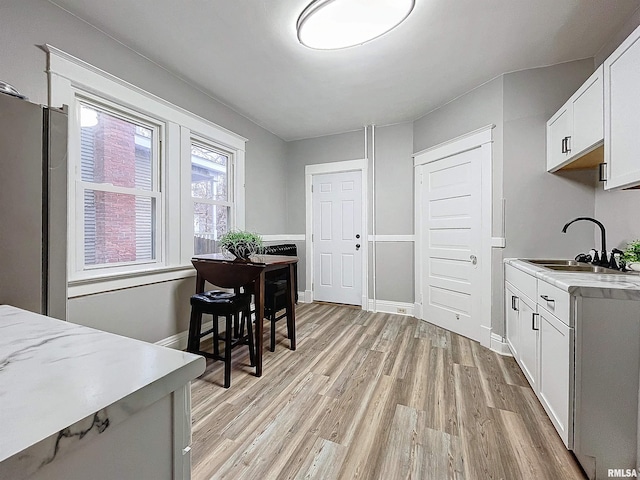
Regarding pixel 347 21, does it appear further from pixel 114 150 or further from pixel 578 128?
pixel 114 150

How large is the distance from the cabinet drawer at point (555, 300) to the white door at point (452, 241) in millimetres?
1096

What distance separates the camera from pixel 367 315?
3930 millimetres

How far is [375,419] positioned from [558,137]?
8.51 ft

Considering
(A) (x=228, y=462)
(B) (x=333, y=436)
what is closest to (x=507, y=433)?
(B) (x=333, y=436)

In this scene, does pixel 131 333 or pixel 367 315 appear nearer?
pixel 131 333

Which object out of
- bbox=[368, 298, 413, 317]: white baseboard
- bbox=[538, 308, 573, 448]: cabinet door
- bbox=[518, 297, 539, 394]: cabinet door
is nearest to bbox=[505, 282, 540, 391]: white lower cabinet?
bbox=[518, 297, 539, 394]: cabinet door

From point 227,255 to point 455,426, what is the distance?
206cm

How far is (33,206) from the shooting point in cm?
108

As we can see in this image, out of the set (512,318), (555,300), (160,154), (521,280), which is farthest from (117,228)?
(512,318)

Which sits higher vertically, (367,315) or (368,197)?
(368,197)

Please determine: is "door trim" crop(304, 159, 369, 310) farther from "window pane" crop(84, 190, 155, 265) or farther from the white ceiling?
"window pane" crop(84, 190, 155, 265)

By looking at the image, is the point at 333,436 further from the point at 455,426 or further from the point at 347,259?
the point at 347,259

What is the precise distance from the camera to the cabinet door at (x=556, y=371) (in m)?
1.41

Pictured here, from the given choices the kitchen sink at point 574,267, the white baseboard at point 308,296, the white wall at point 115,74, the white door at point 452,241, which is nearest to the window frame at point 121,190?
the white wall at point 115,74
